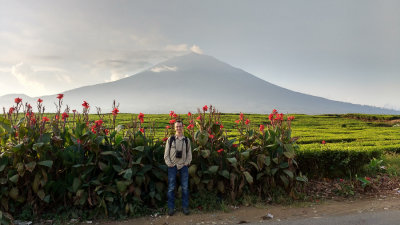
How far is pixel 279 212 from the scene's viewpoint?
615 centimetres

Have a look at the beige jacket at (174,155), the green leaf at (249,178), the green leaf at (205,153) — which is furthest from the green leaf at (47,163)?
the green leaf at (249,178)

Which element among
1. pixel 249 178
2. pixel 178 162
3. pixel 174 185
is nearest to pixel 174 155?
pixel 178 162

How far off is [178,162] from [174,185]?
46 centimetres

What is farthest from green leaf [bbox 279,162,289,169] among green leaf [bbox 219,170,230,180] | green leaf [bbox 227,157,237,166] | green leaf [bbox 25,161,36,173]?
green leaf [bbox 25,161,36,173]

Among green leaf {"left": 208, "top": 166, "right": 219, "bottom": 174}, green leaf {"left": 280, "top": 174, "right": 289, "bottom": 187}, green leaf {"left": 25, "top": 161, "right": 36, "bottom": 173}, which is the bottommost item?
green leaf {"left": 280, "top": 174, "right": 289, "bottom": 187}

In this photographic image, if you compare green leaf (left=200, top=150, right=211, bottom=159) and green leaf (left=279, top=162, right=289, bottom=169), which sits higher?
green leaf (left=200, top=150, right=211, bottom=159)

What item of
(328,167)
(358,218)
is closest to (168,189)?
(358,218)

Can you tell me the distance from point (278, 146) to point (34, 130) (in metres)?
5.02

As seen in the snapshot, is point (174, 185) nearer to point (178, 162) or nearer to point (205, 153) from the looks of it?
point (178, 162)

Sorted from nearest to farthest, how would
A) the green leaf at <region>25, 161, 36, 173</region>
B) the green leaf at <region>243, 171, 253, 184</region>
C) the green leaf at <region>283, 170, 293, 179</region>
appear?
1. the green leaf at <region>25, 161, 36, 173</region>
2. the green leaf at <region>243, 171, 253, 184</region>
3. the green leaf at <region>283, 170, 293, 179</region>

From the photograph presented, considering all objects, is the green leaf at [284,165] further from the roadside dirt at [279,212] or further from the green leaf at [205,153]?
the green leaf at [205,153]

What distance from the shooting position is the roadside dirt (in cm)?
573

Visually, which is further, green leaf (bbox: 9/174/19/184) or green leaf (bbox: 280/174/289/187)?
green leaf (bbox: 280/174/289/187)

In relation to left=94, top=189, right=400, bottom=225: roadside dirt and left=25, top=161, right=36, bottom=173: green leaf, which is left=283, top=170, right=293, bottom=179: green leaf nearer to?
left=94, top=189, right=400, bottom=225: roadside dirt
